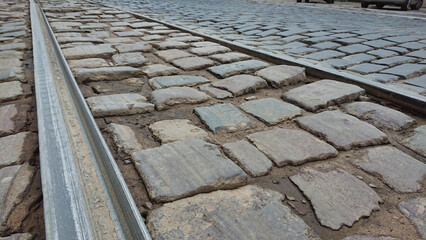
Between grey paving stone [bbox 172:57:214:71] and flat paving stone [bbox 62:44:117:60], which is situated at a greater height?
flat paving stone [bbox 62:44:117:60]

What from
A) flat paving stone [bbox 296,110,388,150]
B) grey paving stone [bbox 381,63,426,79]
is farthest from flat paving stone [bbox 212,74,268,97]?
grey paving stone [bbox 381,63,426,79]

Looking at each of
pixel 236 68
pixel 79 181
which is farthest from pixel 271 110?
pixel 79 181

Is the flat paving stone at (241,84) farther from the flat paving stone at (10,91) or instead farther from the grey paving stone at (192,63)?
the flat paving stone at (10,91)

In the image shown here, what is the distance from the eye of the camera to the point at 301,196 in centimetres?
130

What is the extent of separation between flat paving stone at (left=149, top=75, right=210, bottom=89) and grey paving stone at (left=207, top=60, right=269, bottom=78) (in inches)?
7.9

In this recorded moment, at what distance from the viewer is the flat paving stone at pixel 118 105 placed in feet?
6.68

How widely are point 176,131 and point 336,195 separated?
0.92 metres

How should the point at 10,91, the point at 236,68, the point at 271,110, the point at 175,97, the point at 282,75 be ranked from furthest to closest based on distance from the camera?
the point at 236,68
the point at 282,75
the point at 10,91
the point at 175,97
the point at 271,110

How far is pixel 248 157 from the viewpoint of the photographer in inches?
60.8

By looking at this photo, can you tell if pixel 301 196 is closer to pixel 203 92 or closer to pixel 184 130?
pixel 184 130

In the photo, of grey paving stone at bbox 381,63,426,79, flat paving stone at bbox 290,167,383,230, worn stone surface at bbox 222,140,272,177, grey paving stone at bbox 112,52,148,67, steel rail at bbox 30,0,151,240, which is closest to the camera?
steel rail at bbox 30,0,151,240

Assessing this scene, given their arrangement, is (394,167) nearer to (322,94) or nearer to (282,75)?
(322,94)

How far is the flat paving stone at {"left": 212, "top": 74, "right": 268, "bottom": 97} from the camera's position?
245cm

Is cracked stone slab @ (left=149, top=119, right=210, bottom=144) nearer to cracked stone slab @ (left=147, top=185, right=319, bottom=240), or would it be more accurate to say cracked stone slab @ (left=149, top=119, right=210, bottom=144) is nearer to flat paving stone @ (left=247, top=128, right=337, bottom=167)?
flat paving stone @ (left=247, top=128, right=337, bottom=167)
